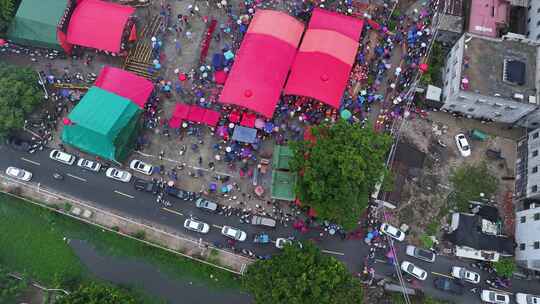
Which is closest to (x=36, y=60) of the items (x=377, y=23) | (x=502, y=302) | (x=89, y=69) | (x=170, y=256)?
(x=89, y=69)

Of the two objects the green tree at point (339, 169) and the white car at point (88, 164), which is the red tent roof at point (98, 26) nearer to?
the white car at point (88, 164)

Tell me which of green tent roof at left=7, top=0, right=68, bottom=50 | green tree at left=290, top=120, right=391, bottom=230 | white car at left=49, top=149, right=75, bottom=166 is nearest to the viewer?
green tree at left=290, top=120, right=391, bottom=230

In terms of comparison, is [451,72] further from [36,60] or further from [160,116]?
[36,60]

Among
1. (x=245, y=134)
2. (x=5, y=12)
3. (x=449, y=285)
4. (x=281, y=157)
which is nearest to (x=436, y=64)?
(x=281, y=157)

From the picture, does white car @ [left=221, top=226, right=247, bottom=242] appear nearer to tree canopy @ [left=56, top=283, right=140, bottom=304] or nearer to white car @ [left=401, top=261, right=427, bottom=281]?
tree canopy @ [left=56, top=283, right=140, bottom=304]

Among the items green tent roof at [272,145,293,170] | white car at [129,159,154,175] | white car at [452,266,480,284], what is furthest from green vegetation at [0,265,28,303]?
white car at [452,266,480,284]

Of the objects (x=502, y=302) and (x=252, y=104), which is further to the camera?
(x=252, y=104)
